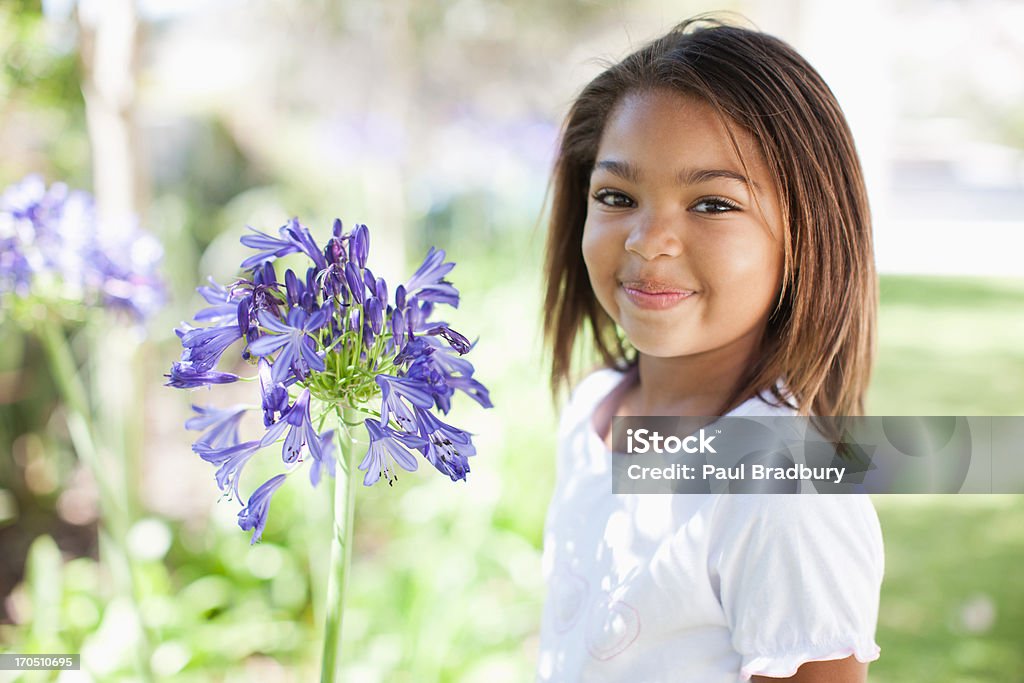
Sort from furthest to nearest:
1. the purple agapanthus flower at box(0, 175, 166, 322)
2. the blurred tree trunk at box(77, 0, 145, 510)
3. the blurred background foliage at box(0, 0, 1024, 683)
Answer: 1. the blurred background foliage at box(0, 0, 1024, 683)
2. the blurred tree trunk at box(77, 0, 145, 510)
3. the purple agapanthus flower at box(0, 175, 166, 322)

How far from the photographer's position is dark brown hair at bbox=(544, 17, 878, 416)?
3.94 feet

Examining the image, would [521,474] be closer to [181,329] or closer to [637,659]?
[637,659]

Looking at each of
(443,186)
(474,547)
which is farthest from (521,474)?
(443,186)

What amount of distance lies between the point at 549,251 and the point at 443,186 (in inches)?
197

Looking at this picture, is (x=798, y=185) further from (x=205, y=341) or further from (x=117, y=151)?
(x=117, y=151)

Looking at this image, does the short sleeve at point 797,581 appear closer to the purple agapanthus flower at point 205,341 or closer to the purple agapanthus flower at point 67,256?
the purple agapanthus flower at point 205,341

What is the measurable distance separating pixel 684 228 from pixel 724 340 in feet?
0.61

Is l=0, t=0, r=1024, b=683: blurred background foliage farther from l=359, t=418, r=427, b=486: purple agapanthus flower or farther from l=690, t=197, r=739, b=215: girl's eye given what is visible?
l=359, t=418, r=427, b=486: purple agapanthus flower

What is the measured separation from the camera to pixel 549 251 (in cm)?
160

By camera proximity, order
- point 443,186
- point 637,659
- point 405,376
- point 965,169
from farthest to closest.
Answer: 1. point 965,169
2. point 443,186
3. point 637,659
4. point 405,376

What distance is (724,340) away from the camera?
1246mm

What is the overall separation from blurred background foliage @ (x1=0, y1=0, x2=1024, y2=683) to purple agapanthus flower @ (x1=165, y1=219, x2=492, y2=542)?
0.78 metres

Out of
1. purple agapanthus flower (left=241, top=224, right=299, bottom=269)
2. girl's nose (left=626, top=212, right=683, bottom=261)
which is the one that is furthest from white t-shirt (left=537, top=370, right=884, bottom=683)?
purple agapanthus flower (left=241, top=224, right=299, bottom=269)

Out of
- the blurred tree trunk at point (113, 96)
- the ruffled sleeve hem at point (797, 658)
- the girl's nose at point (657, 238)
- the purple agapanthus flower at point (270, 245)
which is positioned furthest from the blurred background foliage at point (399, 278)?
the ruffled sleeve hem at point (797, 658)
